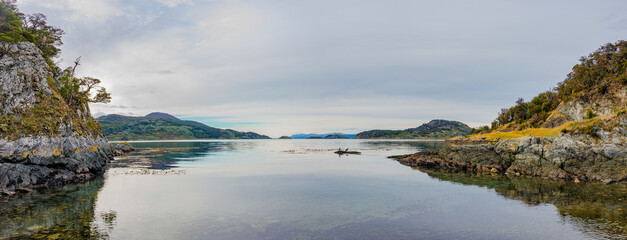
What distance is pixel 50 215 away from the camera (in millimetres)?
24094

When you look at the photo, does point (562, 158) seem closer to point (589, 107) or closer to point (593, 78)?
point (589, 107)

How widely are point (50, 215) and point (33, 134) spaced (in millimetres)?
20592

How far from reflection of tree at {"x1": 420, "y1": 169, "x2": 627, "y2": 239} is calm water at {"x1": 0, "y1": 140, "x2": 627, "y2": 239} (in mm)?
80

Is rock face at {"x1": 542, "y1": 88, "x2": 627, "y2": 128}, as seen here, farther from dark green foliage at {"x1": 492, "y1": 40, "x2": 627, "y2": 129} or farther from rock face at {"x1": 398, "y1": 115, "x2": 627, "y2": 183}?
rock face at {"x1": 398, "y1": 115, "x2": 627, "y2": 183}

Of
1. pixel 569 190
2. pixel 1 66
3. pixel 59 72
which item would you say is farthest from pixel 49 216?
pixel 59 72

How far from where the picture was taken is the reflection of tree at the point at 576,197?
21.8 m

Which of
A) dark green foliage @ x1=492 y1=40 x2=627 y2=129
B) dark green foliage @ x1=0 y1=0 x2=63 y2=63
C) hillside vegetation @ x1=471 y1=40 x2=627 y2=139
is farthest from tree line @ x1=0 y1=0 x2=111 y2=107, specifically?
dark green foliage @ x1=492 y1=40 x2=627 y2=129

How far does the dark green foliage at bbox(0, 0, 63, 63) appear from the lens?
48.2 metres

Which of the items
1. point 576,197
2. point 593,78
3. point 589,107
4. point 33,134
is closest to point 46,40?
point 33,134

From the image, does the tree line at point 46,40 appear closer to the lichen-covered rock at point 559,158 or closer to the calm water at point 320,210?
the calm water at point 320,210

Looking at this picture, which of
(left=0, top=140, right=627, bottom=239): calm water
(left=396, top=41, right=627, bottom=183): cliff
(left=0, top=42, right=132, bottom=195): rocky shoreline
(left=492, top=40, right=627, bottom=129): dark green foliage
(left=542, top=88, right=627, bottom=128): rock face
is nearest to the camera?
(left=0, top=140, right=627, bottom=239): calm water

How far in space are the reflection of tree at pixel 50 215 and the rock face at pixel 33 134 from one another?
448cm

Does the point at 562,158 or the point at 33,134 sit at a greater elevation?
the point at 33,134

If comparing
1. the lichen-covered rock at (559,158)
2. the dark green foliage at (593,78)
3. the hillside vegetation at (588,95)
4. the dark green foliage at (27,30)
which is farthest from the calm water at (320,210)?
the dark green foliage at (593,78)
